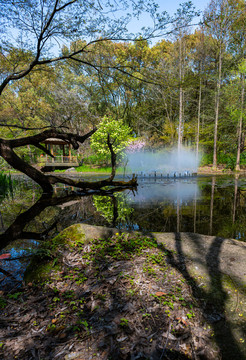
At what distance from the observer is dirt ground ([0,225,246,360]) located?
1.58 m

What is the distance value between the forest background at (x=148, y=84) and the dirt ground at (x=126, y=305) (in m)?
4.40

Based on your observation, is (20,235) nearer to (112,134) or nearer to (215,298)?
(215,298)

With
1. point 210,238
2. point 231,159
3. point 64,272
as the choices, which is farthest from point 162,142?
point 64,272

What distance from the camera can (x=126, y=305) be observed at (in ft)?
6.48

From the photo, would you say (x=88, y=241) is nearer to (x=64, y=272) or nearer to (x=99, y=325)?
(x=64, y=272)

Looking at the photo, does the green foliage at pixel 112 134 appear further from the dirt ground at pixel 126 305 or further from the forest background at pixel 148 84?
the dirt ground at pixel 126 305

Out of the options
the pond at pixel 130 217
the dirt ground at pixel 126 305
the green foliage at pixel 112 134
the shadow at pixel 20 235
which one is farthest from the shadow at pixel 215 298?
the green foliage at pixel 112 134

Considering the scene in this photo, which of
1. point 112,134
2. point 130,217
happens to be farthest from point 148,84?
point 112,134

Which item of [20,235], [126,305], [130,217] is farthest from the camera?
[130,217]

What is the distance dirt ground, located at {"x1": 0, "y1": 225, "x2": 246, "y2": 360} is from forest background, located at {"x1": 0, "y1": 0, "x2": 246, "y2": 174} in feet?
14.4

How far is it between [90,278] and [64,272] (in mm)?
435

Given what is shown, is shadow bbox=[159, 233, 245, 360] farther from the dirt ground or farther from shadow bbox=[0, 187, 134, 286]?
shadow bbox=[0, 187, 134, 286]

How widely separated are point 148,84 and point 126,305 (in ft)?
25.9

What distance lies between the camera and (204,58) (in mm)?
23156
